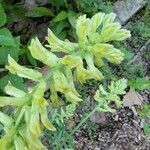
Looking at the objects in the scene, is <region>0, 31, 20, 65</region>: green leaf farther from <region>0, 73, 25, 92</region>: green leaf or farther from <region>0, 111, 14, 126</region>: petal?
<region>0, 111, 14, 126</region>: petal

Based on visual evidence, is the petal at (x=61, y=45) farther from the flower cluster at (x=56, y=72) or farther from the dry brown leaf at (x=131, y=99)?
the dry brown leaf at (x=131, y=99)

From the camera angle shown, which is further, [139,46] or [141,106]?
[139,46]

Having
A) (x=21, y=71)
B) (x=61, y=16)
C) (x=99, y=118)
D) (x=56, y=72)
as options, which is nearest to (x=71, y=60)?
(x=56, y=72)

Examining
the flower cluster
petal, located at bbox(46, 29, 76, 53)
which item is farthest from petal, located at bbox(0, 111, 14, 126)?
petal, located at bbox(46, 29, 76, 53)

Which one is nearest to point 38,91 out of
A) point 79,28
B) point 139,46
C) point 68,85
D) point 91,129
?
point 68,85

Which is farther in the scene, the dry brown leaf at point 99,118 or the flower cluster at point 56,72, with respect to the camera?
the dry brown leaf at point 99,118

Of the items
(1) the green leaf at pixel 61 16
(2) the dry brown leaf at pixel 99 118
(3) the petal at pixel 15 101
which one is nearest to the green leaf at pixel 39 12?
(1) the green leaf at pixel 61 16

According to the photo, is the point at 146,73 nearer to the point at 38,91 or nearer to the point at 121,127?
the point at 121,127
